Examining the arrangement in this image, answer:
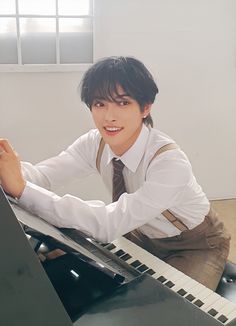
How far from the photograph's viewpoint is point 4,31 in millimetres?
2271

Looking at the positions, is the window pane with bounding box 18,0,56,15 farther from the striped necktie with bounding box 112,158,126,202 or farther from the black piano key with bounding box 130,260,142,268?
the black piano key with bounding box 130,260,142,268

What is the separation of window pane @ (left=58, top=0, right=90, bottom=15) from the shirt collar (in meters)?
1.26

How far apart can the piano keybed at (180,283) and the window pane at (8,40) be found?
59.8 inches

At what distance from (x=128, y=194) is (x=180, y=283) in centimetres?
32

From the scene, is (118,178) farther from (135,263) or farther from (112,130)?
(135,263)

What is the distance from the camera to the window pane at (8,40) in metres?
2.27

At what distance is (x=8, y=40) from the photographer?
229 cm

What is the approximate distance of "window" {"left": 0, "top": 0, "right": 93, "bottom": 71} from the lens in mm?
2277

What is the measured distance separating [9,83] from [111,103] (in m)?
1.28

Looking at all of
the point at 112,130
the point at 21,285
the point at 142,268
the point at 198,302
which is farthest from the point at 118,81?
the point at 21,285

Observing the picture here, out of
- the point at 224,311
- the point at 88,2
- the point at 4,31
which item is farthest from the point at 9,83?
the point at 224,311

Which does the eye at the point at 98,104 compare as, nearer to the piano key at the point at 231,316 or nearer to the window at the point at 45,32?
the piano key at the point at 231,316

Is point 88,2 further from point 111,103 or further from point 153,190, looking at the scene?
point 153,190

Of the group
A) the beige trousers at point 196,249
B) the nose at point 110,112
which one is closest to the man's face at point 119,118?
the nose at point 110,112
